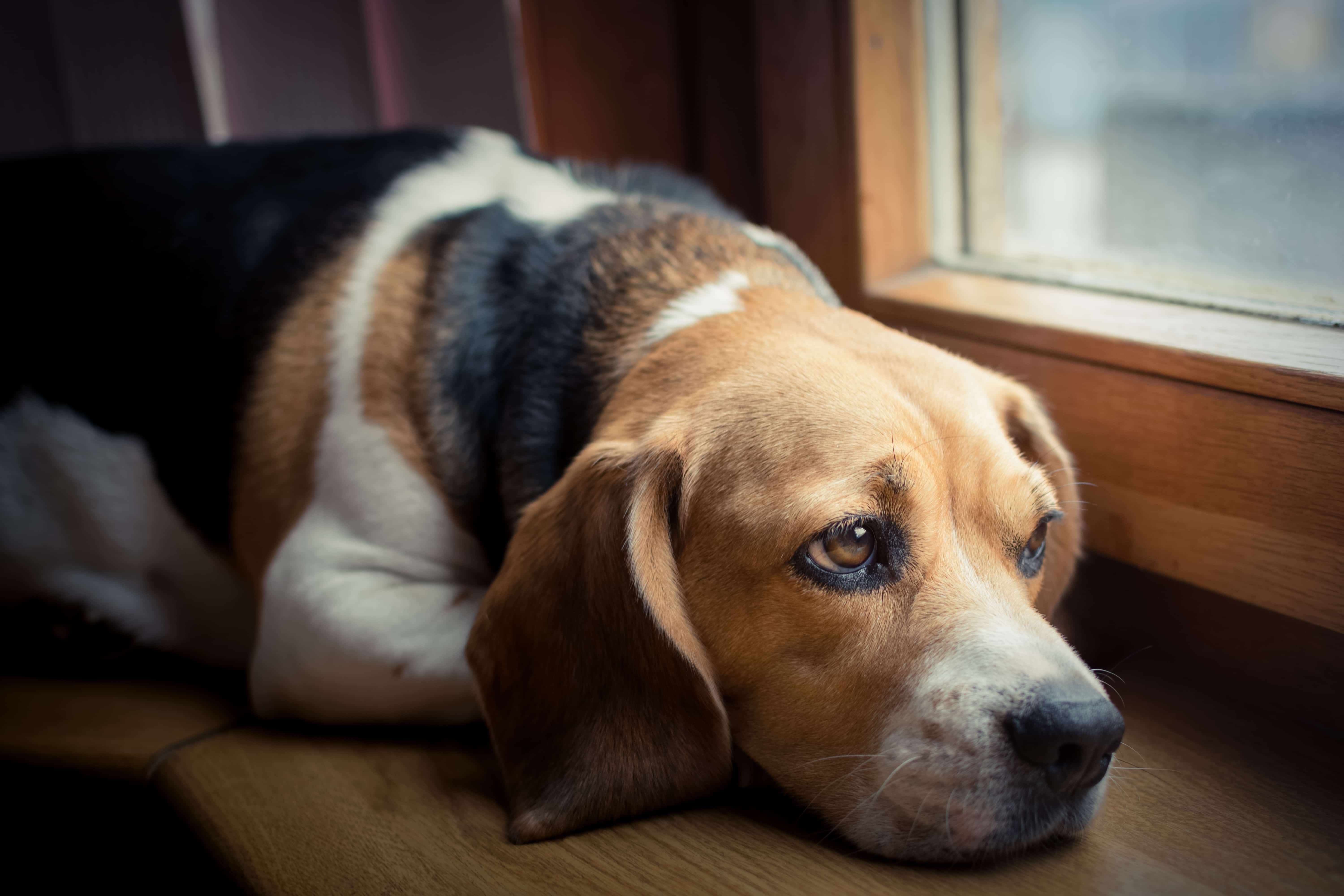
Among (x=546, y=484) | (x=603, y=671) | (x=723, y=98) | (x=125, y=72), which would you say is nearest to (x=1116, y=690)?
(x=603, y=671)

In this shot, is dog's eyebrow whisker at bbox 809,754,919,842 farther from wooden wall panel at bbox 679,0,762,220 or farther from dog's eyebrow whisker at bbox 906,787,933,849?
wooden wall panel at bbox 679,0,762,220

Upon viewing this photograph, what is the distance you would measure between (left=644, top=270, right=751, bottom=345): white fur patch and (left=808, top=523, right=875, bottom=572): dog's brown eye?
519 mm

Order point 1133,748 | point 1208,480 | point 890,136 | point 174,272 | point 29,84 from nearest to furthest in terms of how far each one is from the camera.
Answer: point 1133,748
point 1208,480
point 174,272
point 890,136
point 29,84

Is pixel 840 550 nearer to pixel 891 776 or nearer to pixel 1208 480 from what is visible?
pixel 891 776

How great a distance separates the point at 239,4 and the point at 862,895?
9.60 ft

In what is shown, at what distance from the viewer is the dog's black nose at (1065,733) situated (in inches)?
49.2

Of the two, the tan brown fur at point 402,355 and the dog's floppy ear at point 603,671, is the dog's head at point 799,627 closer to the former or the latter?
the dog's floppy ear at point 603,671

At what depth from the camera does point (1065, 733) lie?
125cm

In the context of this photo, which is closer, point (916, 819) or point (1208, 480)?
point (916, 819)

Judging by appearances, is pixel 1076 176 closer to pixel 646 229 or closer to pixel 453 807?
pixel 646 229

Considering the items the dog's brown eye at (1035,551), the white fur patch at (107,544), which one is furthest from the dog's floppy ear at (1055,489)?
the white fur patch at (107,544)

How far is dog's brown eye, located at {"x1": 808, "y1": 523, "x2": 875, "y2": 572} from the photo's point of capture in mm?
1405

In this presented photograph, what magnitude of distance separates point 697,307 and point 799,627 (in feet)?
2.13

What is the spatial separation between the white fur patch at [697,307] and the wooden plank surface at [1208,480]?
2.02 ft
